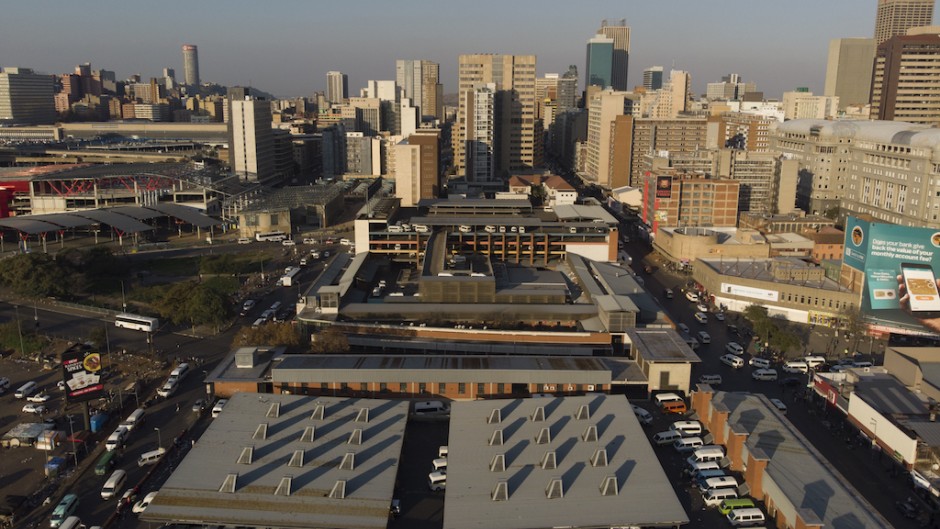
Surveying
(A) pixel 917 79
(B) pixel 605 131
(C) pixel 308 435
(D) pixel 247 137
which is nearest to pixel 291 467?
(C) pixel 308 435

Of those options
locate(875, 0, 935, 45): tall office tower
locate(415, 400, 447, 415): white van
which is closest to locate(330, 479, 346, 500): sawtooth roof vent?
locate(415, 400, 447, 415): white van

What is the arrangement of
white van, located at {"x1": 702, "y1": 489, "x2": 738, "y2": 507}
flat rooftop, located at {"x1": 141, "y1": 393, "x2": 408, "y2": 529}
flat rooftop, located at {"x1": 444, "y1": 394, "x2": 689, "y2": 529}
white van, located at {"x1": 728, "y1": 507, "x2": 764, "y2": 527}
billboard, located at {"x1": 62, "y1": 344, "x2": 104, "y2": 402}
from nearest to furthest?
flat rooftop, located at {"x1": 444, "y1": 394, "x2": 689, "y2": 529} → flat rooftop, located at {"x1": 141, "y1": 393, "x2": 408, "y2": 529} → white van, located at {"x1": 728, "y1": 507, "x2": 764, "y2": 527} → white van, located at {"x1": 702, "y1": 489, "x2": 738, "y2": 507} → billboard, located at {"x1": 62, "y1": 344, "x2": 104, "y2": 402}

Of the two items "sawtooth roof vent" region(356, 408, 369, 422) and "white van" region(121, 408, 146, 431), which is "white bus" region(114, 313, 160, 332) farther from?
Answer: "sawtooth roof vent" region(356, 408, 369, 422)

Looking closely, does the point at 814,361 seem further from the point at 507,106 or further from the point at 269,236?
the point at 507,106

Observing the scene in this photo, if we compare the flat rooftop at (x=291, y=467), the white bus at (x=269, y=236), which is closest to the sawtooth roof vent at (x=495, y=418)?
the flat rooftop at (x=291, y=467)

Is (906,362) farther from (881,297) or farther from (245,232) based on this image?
(245,232)
